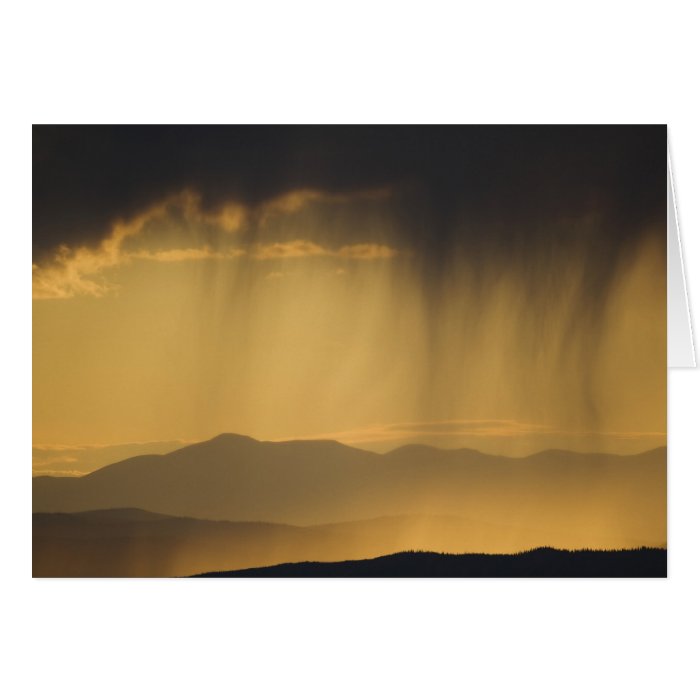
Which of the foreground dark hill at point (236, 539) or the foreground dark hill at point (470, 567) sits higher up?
the foreground dark hill at point (236, 539)

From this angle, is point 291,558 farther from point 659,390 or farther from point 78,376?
point 659,390

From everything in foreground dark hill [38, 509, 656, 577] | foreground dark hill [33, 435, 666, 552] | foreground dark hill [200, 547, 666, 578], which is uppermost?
foreground dark hill [33, 435, 666, 552]

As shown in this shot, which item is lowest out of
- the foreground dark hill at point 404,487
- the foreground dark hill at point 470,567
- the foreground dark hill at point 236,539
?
the foreground dark hill at point 470,567

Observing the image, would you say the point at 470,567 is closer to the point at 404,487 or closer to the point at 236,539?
the point at 404,487

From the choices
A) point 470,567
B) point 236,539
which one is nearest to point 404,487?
point 470,567

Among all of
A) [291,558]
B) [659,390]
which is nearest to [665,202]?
[659,390]
